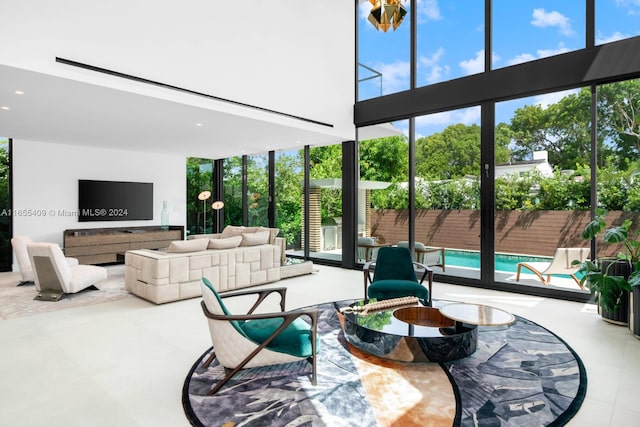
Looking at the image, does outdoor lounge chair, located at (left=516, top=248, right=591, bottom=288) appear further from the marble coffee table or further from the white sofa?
the white sofa

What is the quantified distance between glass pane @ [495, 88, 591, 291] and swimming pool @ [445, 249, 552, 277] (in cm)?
1

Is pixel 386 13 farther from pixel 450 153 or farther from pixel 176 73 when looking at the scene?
pixel 450 153

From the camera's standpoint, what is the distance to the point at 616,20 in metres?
5.01

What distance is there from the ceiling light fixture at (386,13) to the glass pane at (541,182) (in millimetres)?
3584

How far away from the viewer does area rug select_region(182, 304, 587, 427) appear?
2324mm

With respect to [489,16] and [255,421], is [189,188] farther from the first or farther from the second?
[255,421]

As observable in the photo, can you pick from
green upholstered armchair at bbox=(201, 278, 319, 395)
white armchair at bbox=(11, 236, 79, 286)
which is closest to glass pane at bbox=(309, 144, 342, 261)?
white armchair at bbox=(11, 236, 79, 286)

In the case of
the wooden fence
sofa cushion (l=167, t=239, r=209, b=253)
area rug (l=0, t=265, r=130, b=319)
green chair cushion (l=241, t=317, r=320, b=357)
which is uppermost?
the wooden fence

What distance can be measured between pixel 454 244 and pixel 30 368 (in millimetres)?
5868

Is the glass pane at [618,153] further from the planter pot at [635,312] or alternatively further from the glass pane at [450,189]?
the glass pane at [450,189]

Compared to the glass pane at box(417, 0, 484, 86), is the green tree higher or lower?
lower

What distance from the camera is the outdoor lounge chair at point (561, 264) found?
5.41 m

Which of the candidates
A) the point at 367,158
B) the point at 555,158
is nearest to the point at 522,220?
the point at 555,158

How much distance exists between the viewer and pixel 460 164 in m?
6.45
